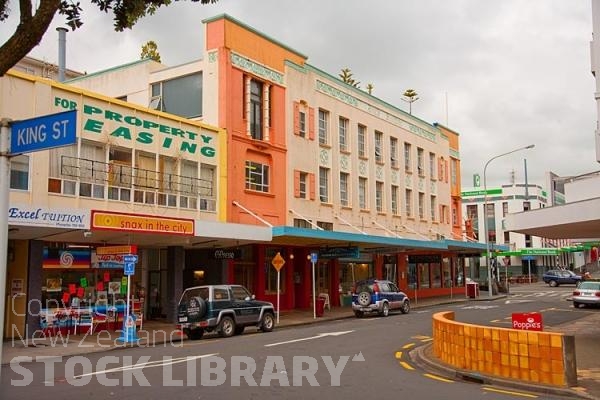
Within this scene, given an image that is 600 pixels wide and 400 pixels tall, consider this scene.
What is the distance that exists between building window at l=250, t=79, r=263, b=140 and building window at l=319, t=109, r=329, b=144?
5271 mm

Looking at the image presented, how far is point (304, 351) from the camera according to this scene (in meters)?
16.4

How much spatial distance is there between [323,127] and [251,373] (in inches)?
979

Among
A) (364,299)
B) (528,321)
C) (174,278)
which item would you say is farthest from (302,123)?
(528,321)

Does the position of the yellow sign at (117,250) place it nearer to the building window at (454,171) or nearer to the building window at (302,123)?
the building window at (302,123)

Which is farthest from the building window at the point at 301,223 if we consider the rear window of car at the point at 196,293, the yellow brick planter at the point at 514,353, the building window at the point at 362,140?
the yellow brick planter at the point at 514,353

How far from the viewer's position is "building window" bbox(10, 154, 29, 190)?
20438mm

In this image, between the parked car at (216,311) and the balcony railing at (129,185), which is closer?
the parked car at (216,311)

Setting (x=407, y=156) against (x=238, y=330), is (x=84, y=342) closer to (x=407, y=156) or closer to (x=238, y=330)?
(x=238, y=330)

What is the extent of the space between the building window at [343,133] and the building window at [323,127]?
4.78 feet

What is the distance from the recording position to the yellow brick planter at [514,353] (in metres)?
11.1

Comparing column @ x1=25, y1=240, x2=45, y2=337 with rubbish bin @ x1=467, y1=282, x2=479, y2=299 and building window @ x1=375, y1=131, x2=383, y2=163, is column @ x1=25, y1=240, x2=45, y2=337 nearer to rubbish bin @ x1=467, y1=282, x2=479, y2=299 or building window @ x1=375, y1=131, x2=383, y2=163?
building window @ x1=375, y1=131, x2=383, y2=163

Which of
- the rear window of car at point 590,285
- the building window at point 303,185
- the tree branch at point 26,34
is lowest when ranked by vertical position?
the rear window of car at point 590,285

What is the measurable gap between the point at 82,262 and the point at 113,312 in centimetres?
215

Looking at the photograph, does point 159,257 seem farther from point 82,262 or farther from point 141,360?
point 141,360
